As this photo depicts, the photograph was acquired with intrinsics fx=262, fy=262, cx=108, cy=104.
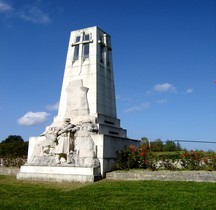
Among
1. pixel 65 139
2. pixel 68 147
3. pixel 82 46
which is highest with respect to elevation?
pixel 82 46

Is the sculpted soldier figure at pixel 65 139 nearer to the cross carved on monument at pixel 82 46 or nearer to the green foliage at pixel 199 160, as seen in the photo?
the cross carved on monument at pixel 82 46

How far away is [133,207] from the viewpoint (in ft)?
21.7

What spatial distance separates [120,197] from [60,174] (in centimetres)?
468

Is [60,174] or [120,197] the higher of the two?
[60,174]

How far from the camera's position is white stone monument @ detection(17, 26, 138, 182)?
39.9 ft

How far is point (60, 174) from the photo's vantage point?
1180 cm

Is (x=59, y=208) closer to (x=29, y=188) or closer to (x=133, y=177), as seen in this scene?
(x=29, y=188)

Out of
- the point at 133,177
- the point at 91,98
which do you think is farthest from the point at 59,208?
Answer: the point at 91,98

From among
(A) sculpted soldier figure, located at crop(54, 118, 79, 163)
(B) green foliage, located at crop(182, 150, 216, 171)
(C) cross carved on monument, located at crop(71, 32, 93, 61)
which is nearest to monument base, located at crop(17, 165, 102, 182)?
(A) sculpted soldier figure, located at crop(54, 118, 79, 163)

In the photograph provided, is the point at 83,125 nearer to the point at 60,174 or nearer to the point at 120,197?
the point at 60,174

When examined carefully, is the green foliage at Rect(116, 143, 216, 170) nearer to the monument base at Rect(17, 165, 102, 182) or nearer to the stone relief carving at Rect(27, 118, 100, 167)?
the stone relief carving at Rect(27, 118, 100, 167)

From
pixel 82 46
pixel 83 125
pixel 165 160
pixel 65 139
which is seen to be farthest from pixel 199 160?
pixel 82 46

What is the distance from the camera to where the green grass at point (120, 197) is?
22.4ft

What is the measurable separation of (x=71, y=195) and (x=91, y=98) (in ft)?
22.5
